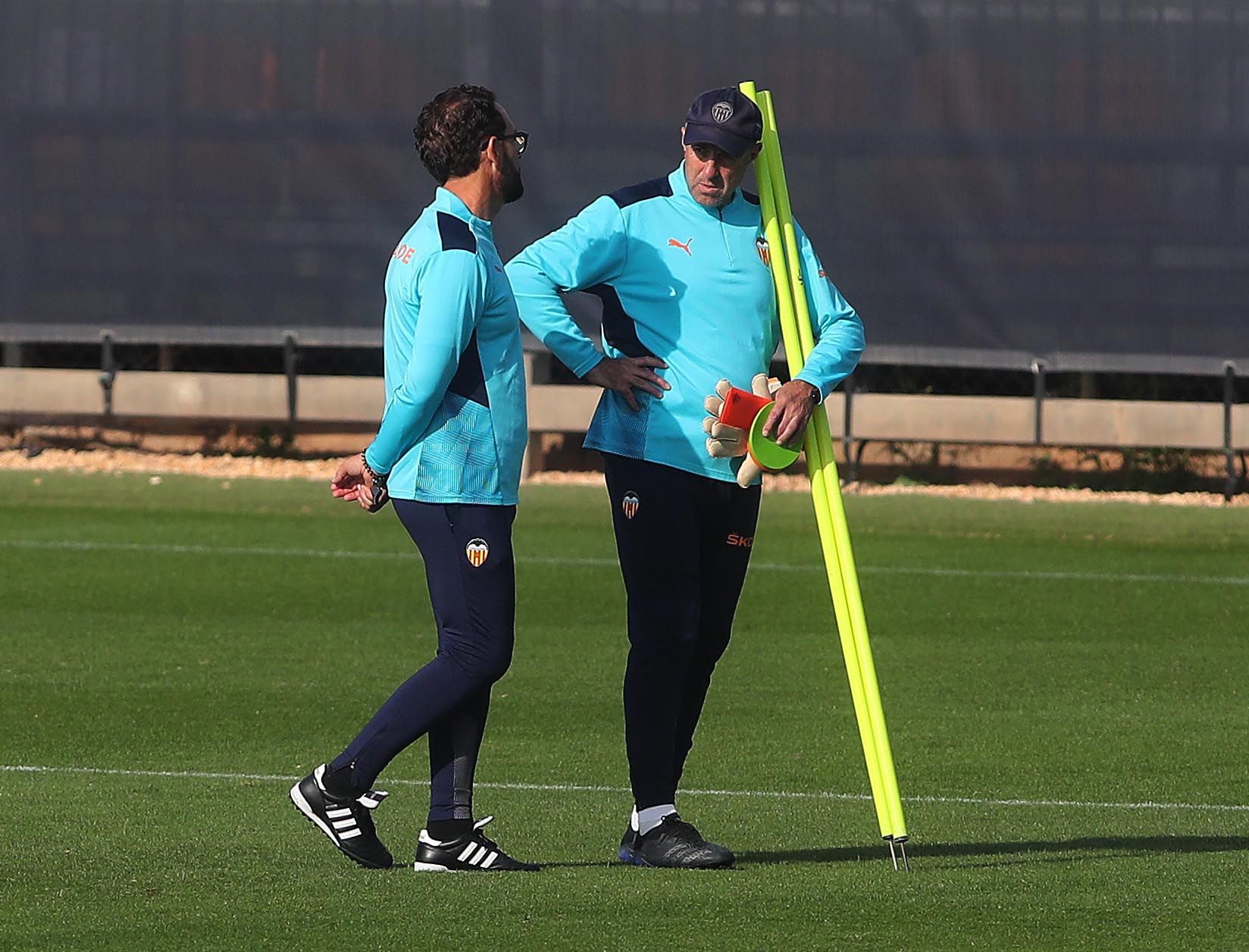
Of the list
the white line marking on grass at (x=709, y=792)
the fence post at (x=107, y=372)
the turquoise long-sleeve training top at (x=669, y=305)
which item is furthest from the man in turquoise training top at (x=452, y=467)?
the fence post at (x=107, y=372)

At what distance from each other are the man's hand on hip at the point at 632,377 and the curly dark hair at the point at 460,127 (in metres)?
0.56

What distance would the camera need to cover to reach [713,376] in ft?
16.6

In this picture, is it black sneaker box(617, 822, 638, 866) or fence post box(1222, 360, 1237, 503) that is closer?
black sneaker box(617, 822, 638, 866)

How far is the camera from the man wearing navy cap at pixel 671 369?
4996mm

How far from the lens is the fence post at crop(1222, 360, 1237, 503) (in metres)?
13.8

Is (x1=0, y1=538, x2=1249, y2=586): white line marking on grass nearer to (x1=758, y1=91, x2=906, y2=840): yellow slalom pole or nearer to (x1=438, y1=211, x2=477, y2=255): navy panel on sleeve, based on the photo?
(x1=758, y1=91, x2=906, y2=840): yellow slalom pole

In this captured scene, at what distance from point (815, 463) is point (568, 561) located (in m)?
6.10

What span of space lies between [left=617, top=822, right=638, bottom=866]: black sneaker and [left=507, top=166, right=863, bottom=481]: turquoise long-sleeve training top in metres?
0.85

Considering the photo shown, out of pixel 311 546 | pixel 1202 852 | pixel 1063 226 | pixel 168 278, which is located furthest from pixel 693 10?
pixel 1202 852

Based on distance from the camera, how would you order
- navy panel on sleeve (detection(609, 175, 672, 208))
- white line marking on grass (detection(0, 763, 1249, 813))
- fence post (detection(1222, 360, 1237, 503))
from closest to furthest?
1. navy panel on sleeve (detection(609, 175, 672, 208))
2. white line marking on grass (detection(0, 763, 1249, 813))
3. fence post (detection(1222, 360, 1237, 503))

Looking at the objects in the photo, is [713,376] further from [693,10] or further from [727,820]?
[693,10]

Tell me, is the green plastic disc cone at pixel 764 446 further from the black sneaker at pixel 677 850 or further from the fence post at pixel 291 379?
the fence post at pixel 291 379

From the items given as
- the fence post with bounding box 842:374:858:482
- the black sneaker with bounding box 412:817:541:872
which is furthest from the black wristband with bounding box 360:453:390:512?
the fence post with bounding box 842:374:858:482

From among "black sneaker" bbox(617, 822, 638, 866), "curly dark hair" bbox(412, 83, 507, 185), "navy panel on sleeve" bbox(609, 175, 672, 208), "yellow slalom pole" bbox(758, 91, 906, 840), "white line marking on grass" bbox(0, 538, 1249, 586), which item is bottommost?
"black sneaker" bbox(617, 822, 638, 866)
